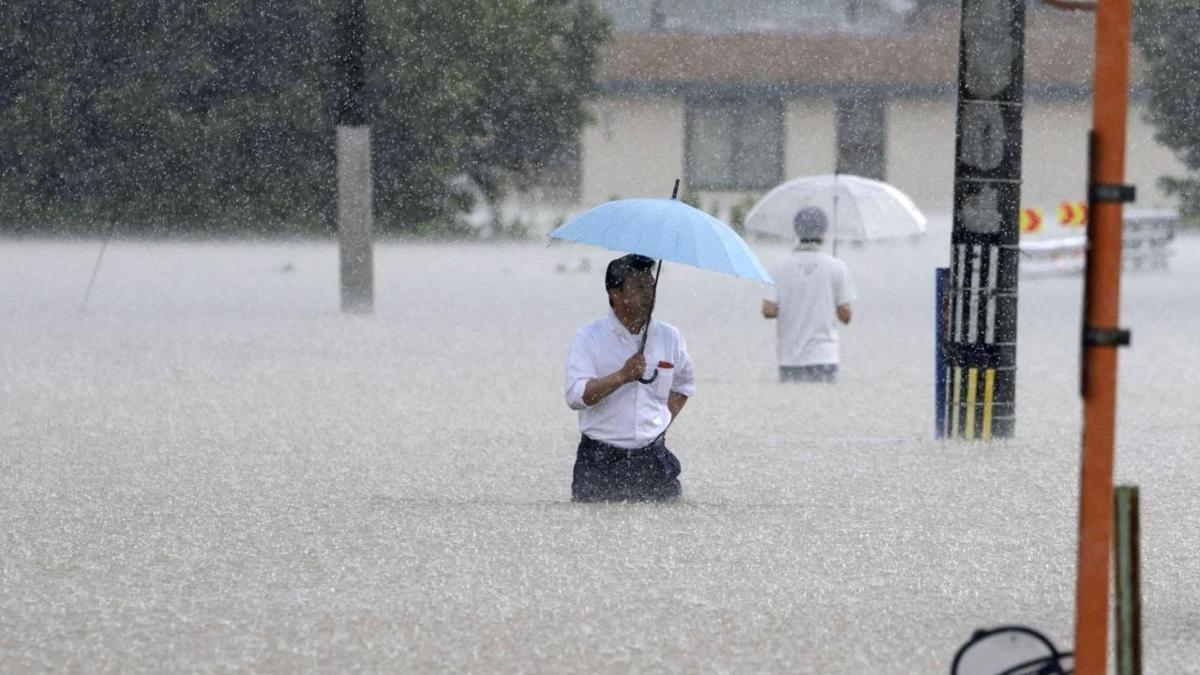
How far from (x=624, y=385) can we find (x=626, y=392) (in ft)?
0.18

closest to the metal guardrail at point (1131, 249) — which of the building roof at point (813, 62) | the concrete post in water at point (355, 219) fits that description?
the concrete post in water at point (355, 219)

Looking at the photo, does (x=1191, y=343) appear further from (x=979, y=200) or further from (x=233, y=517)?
(x=233, y=517)

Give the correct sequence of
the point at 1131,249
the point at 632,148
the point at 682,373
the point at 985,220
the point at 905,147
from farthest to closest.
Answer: the point at 905,147, the point at 632,148, the point at 1131,249, the point at 985,220, the point at 682,373

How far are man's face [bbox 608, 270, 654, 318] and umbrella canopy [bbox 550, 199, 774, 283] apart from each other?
0.24 m

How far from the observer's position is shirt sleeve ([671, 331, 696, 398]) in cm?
824

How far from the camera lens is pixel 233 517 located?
845 cm

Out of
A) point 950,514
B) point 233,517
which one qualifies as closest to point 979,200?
point 950,514

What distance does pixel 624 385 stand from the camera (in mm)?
8148

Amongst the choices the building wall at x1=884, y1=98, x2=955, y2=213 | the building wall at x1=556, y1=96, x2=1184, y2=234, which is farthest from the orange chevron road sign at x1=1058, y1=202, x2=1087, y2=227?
the building wall at x1=884, y1=98, x2=955, y2=213

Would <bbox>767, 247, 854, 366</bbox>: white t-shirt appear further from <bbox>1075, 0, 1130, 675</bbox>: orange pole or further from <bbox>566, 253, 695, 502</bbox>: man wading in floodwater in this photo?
<bbox>1075, 0, 1130, 675</bbox>: orange pole

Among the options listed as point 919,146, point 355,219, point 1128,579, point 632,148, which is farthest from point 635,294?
point 919,146

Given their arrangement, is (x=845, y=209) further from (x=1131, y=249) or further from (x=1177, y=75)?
(x=1131, y=249)

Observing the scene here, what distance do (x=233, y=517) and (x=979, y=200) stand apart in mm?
4676

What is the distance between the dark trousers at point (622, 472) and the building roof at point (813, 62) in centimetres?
3451
